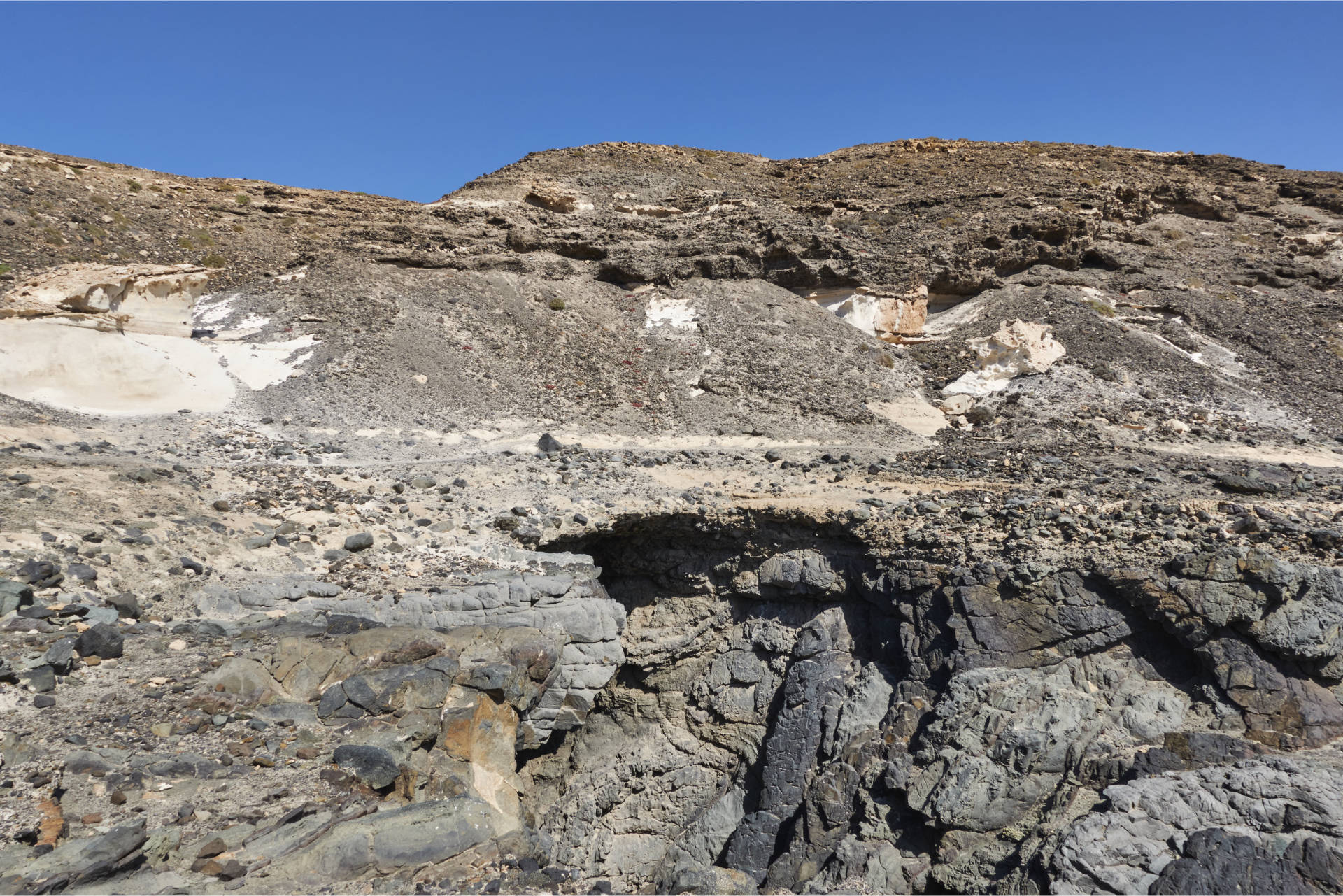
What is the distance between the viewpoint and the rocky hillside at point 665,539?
735 centimetres

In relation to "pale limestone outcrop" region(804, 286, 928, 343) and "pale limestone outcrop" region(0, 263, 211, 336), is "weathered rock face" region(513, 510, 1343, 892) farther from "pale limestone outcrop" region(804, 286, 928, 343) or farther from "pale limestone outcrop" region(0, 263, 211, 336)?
"pale limestone outcrop" region(804, 286, 928, 343)

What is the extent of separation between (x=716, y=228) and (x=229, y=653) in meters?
18.3

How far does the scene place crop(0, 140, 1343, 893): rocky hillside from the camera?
735 centimetres

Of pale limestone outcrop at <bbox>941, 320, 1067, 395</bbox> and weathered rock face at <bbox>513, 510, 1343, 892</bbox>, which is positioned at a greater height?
pale limestone outcrop at <bbox>941, 320, 1067, 395</bbox>

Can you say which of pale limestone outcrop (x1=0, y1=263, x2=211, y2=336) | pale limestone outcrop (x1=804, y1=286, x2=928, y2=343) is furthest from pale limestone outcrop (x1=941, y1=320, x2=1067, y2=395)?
pale limestone outcrop (x1=0, y1=263, x2=211, y2=336)

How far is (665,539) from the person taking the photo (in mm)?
13672

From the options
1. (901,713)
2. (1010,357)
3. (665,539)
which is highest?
(1010,357)

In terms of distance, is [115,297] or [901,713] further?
[115,297]

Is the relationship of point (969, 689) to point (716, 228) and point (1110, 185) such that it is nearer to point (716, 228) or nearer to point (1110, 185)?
point (716, 228)

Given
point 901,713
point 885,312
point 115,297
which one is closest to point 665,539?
point 901,713

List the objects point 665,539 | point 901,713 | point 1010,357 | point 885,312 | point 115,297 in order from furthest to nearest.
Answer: point 885,312
point 1010,357
point 115,297
point 665,539
point 901,713

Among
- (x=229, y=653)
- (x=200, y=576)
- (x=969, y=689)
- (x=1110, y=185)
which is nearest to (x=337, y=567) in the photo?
(x=200, y=576)

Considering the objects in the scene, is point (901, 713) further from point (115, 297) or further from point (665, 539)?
point (115, 297)

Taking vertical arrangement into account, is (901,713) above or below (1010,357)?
below
